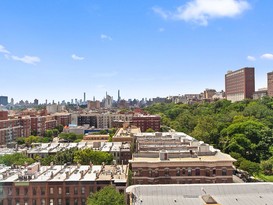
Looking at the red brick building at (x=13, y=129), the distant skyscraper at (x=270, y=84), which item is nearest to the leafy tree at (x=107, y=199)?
the red brick building at (x=13, y=129)

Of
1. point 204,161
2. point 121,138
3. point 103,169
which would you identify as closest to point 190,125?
point 121,138

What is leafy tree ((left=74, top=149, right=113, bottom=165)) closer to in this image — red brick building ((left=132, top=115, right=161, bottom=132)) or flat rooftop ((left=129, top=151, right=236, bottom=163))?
flat rooftop ((left=129, top=151, right=236, bottom=163))

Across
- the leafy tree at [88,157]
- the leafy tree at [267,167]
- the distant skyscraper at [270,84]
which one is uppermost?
the distant skyscraper at [270,84]

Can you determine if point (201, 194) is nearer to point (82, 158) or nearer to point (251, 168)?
point (251, 168)

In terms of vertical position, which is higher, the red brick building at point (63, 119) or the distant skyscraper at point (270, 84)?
the distant skyscraper at point (270, 84)

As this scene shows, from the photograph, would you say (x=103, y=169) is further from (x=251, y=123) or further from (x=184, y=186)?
(x=251, y=123)

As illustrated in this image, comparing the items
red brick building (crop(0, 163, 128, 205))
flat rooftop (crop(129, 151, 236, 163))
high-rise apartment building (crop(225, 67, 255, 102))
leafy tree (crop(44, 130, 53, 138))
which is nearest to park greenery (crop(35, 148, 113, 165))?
red brick building (crop(0, 163, 128, 205))

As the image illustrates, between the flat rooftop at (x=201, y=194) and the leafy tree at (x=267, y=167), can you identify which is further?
the leafy tree at (x=267, y=167)

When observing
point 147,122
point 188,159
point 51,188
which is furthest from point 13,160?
point 147,122

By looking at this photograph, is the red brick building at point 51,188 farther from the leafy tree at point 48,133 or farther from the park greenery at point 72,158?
the leafy tree at point 48,133
